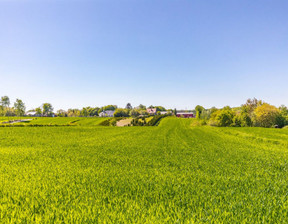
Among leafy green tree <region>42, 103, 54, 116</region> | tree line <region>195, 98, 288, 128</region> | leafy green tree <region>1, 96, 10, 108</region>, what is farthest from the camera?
leafy green tree <region>42, 103, 54, 116</region>

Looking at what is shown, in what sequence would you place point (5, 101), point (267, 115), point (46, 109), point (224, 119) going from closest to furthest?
point (267, 115), point (224, 119), point (5, 101), point (46, 109)

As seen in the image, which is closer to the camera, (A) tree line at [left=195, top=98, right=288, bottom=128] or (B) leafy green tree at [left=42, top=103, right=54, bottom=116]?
(A) tree line at [left=195, top=98, right=288, bottom=128]

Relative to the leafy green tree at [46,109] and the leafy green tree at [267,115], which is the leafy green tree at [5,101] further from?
the leafy green tree at [267,115]

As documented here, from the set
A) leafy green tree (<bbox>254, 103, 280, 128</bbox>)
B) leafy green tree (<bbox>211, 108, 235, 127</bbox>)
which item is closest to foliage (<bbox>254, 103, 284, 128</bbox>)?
leafy green tree (<bbox>254, 103, 280, 128</bbox>)

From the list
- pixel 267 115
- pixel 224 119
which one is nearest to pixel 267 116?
pixel 267 115

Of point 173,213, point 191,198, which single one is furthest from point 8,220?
point 191,198

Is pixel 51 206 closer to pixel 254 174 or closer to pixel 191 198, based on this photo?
pixel 191 198

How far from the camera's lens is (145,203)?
4867 millimetres

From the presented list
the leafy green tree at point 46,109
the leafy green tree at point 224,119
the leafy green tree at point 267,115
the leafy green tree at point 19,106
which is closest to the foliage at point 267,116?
the leafy green tree at point 267,115

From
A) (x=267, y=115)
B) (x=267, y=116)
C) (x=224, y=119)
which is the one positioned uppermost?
(x=267, y=115)

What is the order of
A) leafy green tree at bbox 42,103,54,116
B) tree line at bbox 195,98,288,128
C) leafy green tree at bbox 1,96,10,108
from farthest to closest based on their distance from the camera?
leafy green tree at bbox 42,103,54,116 < leafy green tree at bbox 1,96,10,108 < tree line at bbox 195,98,288,128

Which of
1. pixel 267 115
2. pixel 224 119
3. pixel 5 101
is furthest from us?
pixel 5 101

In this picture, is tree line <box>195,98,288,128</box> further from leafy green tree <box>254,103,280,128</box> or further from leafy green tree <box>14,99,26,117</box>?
leafy green tree <box>14,99,26,117</box>

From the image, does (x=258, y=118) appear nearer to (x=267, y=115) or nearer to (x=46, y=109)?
(x=267, y=115)
